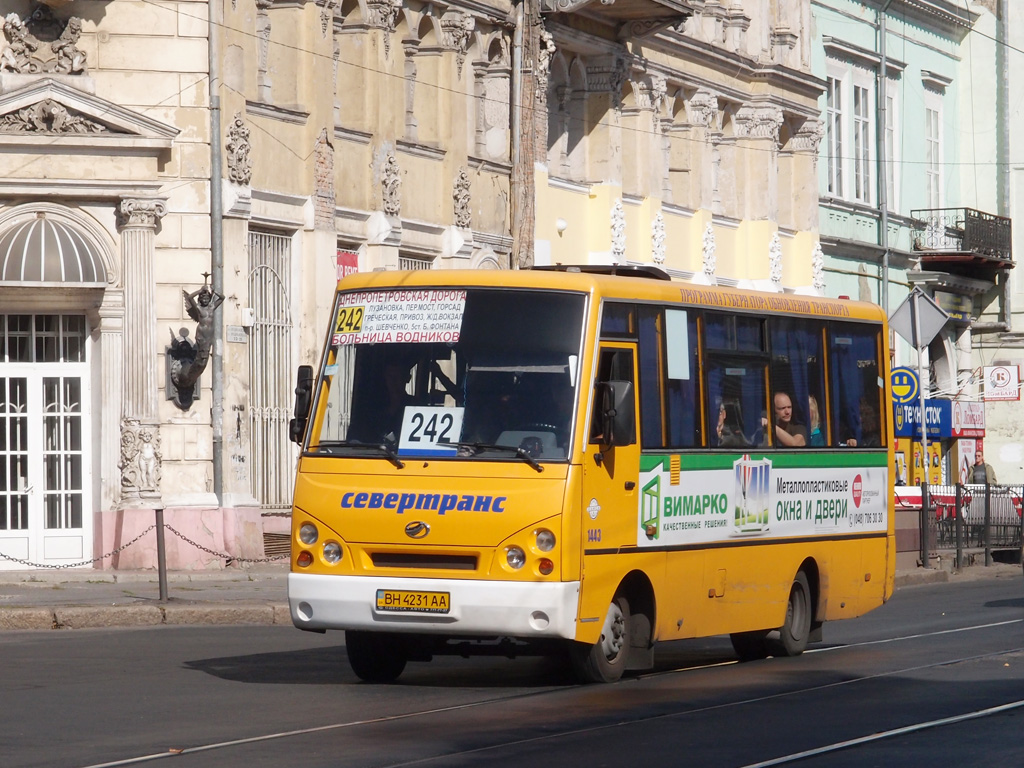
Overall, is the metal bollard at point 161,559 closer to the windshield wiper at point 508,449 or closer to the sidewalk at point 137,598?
the sidewalk at point 137,598

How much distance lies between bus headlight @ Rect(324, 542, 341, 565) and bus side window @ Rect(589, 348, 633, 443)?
1.78 metres

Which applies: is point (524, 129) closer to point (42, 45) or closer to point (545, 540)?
point (42, 45)

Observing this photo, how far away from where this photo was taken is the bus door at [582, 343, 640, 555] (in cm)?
1304

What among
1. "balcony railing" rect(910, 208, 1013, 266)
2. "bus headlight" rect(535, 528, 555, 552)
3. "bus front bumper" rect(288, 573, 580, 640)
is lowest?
"bus front bumper" rect(288, 573, 580, 640)

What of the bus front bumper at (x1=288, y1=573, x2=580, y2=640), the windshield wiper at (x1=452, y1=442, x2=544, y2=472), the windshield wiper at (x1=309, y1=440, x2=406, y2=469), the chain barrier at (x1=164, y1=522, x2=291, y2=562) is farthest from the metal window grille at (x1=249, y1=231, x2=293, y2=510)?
the windshield wiper at (x1=452, y1=442, x2=544, y2=472)

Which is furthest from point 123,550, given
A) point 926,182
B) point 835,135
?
point 926,182

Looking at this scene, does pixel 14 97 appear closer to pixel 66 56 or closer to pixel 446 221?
pixel 66 56

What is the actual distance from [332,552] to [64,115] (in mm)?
12920

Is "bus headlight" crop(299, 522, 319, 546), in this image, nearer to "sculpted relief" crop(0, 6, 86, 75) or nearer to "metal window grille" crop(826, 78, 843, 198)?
"sculpted relief" crop(0, 6, 86, 75)

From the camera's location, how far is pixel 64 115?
2455cm

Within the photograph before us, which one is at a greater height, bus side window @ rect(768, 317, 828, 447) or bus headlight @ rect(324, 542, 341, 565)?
bus side window @ rect(768, 317, 828, 447)

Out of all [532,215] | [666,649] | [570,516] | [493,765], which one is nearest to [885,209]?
[532,215]

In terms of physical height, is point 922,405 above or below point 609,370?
below

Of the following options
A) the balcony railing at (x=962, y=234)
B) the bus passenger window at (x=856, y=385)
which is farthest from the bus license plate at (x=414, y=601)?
the balcony railing at (x=962, y=234)
